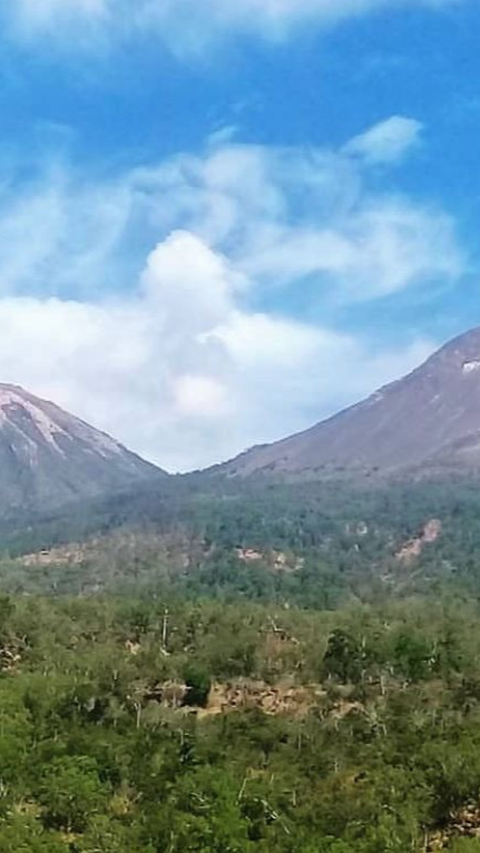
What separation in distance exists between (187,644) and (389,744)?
41.4 m

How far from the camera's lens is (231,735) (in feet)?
269

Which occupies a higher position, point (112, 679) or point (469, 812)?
point (112, 679)

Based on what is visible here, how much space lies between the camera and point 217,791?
220 ft

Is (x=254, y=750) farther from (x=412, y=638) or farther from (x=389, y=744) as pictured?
(x=412, y=638)

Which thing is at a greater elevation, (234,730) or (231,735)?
(234,730)

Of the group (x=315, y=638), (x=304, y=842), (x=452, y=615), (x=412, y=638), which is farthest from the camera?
(x=452, y=615)

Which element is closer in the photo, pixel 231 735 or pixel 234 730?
pixel 231 735

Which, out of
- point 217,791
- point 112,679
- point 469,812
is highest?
point 112,679

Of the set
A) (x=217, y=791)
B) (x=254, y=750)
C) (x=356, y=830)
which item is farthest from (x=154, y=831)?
(x=254, y=750)

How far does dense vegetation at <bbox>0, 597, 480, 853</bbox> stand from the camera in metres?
63.1

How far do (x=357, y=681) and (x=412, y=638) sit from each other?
376 inches

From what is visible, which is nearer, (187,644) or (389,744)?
(389,744)

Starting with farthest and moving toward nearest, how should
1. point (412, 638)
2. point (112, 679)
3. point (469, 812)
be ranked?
point (412, 638) → point (112, 679) → point (469, 812)

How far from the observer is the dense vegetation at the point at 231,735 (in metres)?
63.1
